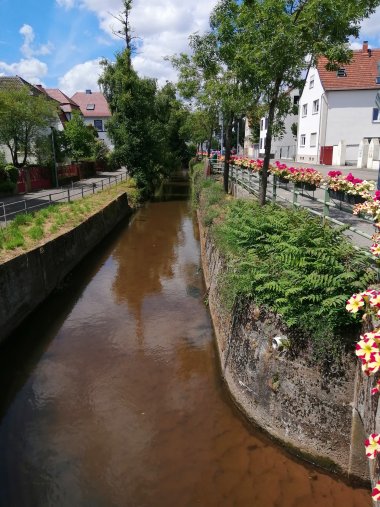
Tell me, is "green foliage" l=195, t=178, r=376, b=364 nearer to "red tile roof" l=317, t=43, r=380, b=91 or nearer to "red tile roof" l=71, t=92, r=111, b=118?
"red tile roof" l=317, t=43, r=380, b=91

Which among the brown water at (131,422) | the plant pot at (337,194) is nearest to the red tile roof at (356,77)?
the plant pot at (337,194)

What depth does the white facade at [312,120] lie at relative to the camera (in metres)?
34.0

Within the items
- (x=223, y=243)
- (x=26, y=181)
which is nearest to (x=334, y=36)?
(x=223, y=243)

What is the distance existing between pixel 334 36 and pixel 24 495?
10.0 meters

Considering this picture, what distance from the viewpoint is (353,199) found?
820 cm

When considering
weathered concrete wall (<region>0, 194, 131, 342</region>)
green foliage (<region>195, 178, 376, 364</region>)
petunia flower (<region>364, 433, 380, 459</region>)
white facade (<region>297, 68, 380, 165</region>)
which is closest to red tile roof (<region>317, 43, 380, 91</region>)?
white facade (<region>297, 68, 380, 165</region>)

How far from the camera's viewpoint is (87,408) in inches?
269

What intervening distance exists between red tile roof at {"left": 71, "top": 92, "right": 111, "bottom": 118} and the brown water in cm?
6217

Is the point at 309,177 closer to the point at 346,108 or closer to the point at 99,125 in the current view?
the point at 346,108

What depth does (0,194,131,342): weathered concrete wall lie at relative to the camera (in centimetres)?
917

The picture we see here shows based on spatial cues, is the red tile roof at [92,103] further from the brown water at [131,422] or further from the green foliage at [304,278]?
the green foliage at [304,278]

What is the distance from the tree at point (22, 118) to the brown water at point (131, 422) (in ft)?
64.4

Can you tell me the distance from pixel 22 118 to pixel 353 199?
25008 mm

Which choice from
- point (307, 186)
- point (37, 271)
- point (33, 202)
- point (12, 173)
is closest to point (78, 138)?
point (12, 173)
